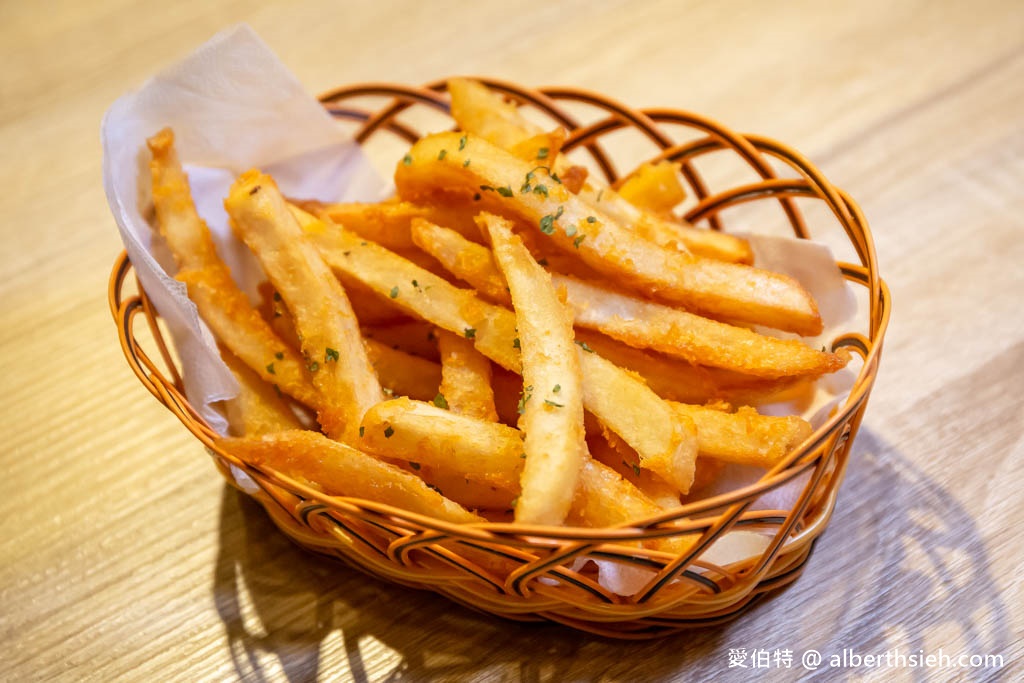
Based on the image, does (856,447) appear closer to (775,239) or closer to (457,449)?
(775,239)

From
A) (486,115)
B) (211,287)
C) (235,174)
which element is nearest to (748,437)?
(486,115)

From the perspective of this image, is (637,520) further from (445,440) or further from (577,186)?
(577,186)

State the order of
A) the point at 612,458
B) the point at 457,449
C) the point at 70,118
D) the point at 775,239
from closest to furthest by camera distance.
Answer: the point at 457,449 < the point at 612,458 < the point at 775,239 < the point at 70,118

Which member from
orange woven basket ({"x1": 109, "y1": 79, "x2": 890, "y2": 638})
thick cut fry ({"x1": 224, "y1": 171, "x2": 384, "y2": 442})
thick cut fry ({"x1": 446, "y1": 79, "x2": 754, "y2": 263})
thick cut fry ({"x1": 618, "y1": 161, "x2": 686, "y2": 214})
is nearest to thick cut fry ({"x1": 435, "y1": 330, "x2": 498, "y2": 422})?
thick cut fry ({"x1": 224, "y1": 171, "x2": 384, "y2": 442})

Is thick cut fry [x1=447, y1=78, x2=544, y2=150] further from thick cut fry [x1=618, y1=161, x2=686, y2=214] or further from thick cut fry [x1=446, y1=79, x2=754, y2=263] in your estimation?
thick cut fry [x1=618, y1=161, x2=686, y2=214]

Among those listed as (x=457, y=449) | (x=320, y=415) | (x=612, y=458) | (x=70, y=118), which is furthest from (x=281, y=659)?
(x=70, y=118)

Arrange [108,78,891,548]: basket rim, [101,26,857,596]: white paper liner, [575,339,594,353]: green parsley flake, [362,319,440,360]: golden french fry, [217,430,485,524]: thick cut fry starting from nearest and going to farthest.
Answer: [108,78,891,548]: basket rim < [217,430,485,524]: thick cut fry < [575,339,594,353]: green parsley flake < [101,26,857,596]: white paper liner < [362,319,440,360]: golden french fry

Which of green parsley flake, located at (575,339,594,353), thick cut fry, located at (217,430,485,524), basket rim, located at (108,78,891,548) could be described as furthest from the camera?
green parsley flake, located at (575,339,594,353)
